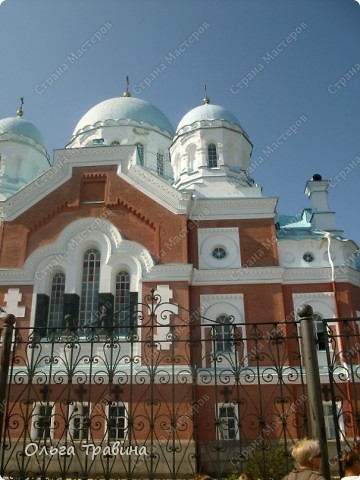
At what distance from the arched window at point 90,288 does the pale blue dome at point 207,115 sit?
8710 mm

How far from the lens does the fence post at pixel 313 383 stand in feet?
20.0

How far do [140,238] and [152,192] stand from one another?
1.97 metres

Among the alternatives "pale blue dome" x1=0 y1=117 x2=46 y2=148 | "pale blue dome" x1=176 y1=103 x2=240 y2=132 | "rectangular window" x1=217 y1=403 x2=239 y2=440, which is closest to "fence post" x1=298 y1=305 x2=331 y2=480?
"rectangular window" x1=217 y1=403 x2=239 y2=440

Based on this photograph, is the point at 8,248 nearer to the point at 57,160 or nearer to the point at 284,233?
the point at 57,160

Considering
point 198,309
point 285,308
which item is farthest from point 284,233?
point 198,309

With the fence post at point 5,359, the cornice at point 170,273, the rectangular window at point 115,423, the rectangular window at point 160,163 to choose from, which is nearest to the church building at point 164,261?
the cornice at point 170,273

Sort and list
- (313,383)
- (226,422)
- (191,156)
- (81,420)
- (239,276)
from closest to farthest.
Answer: (313,383) → (226,422) → (81,420) → (239,276) → (191,156)

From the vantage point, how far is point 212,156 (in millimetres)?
22859

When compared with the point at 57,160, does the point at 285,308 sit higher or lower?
lower

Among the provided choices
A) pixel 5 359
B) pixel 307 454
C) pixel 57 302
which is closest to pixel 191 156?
pixel 57 302

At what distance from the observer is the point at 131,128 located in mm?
28109

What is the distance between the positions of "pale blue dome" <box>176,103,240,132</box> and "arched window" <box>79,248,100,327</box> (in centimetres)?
871

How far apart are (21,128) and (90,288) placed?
11.3m

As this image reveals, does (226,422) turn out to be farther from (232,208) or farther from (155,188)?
(155,188)
